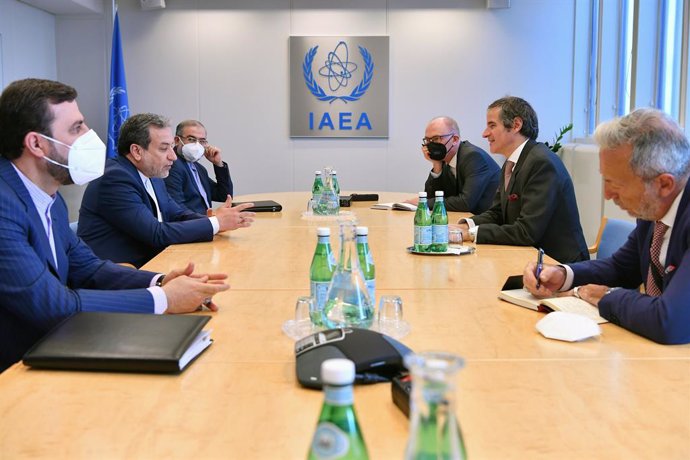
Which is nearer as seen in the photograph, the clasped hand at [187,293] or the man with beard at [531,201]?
the clasped hand at [187,293]

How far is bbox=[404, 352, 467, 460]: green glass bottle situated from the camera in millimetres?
705

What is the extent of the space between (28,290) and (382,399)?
1082 millimetres

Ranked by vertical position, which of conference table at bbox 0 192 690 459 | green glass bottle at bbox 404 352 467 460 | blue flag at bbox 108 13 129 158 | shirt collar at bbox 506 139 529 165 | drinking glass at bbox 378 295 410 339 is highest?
blue flag at bbox 108 13 129 158

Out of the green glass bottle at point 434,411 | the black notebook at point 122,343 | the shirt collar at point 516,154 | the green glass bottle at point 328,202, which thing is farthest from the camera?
the green glass bottle at point 328,202

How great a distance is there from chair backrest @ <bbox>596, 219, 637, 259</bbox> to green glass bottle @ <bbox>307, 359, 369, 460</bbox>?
121 inches

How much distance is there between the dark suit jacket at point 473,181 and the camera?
5117mm

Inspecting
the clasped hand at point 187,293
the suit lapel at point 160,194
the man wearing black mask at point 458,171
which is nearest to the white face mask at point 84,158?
the clasped hand at point 187,293

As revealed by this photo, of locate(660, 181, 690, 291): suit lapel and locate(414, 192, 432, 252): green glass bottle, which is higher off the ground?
locate(660, 181, 690, 291): suit lapel

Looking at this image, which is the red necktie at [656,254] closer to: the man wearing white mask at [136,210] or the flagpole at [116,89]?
the man wearing white mask at [136,210]

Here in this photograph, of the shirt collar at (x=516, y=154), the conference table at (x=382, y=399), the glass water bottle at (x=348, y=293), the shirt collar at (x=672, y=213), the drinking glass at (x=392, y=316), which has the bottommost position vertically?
the conference table at (x=382, y=399)

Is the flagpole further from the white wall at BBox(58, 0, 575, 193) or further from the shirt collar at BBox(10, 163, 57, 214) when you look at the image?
the shirt collar at BBox(10, 163, 57, 214)

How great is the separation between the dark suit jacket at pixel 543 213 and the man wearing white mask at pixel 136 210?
132 centimetres

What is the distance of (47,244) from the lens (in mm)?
2289

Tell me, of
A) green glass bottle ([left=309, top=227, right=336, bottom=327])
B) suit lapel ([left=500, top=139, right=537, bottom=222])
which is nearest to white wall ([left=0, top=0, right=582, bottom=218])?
suit lapel ([left=500, top=139, right=537, bottom=222])
